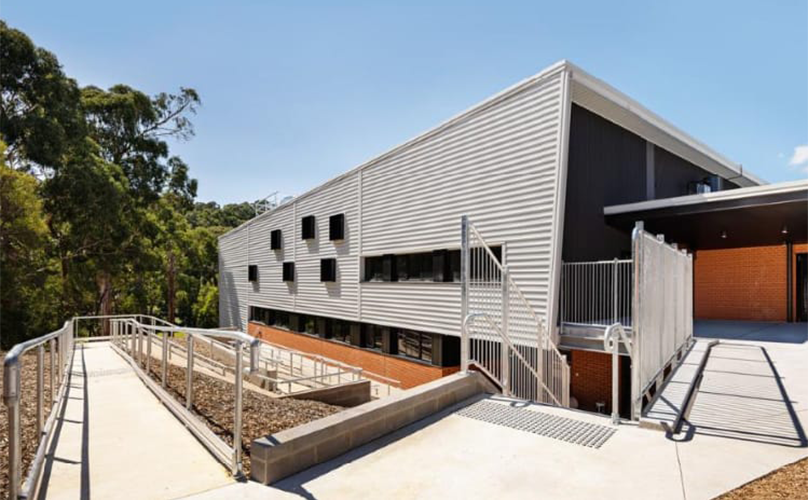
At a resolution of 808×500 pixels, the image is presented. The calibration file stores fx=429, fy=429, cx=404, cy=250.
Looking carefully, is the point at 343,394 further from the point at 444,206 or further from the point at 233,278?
the point at 233,278

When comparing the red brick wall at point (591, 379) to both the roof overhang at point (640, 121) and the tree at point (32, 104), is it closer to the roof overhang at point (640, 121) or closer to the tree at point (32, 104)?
the roof overhang at point (640, 121)

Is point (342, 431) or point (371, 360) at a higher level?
point (342, 431)

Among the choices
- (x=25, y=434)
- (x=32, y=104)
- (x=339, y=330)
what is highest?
(x=32, y=104)

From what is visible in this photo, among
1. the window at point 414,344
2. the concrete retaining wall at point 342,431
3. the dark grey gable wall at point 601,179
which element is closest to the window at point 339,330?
the window at point 414,344

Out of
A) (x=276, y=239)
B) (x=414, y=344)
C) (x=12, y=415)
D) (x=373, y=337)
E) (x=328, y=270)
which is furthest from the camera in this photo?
(x=276, y=239)

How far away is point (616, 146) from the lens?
11539 millimetres

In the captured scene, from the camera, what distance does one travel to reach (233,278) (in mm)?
28391

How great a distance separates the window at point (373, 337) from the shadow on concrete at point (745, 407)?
31.5 feet

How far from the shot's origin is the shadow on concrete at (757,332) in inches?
416

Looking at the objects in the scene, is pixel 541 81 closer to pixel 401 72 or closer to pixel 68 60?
pixel 401 72

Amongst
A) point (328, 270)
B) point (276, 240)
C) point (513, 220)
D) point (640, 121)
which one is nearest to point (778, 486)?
point (513, 220)

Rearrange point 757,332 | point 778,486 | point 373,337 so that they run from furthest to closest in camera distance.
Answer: point 373,337 → point 757,332 → point 778,486

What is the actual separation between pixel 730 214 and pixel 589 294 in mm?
3944

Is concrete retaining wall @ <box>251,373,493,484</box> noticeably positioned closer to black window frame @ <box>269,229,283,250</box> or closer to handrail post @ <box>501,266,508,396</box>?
handrail post @ <box>501,266,508,396</box>
